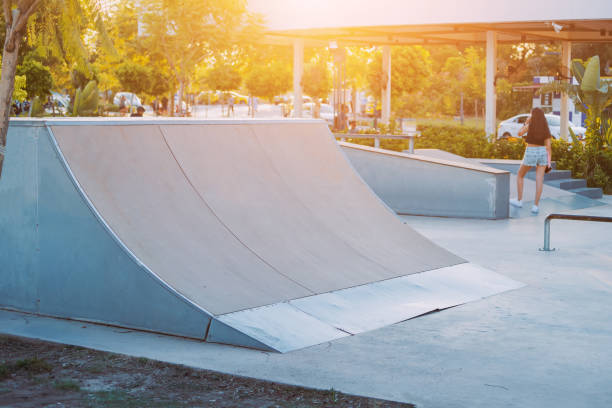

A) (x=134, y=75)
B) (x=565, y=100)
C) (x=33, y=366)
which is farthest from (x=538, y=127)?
(x=134, y=75)

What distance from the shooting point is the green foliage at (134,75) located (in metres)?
35.6

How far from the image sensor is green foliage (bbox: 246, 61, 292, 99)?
58344mm

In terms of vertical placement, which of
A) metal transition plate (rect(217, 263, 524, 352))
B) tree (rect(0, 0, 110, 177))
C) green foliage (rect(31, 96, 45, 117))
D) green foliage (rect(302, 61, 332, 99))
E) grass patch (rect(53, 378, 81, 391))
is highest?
green foliage (rect(302, 61, 332, 99))

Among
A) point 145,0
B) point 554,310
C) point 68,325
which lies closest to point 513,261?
point 554,310

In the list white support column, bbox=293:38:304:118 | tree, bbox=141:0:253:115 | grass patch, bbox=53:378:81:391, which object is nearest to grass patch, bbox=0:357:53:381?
grass patch, bbox=53:378:81:391

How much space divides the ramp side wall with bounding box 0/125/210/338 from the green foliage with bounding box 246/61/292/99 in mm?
51911

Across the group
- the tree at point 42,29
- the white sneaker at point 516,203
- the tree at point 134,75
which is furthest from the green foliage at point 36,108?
the tree at point 134,75

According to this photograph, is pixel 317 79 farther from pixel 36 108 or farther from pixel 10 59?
pixel 10 59

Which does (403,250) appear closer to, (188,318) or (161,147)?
(161,147)

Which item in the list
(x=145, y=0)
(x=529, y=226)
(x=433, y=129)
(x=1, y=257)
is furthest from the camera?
(x=145, y=0)

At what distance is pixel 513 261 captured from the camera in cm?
969

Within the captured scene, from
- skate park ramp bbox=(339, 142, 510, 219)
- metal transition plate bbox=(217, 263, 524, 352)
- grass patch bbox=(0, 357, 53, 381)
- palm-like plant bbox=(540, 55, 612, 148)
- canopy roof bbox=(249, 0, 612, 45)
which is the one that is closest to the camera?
grass patch bbox=(0, 357, 53, 381)

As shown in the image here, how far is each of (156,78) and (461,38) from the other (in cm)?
1417

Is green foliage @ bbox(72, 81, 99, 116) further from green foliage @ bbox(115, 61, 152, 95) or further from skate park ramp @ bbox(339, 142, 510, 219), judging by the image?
green foliage @ bbox(115, 61, 152, 95)
